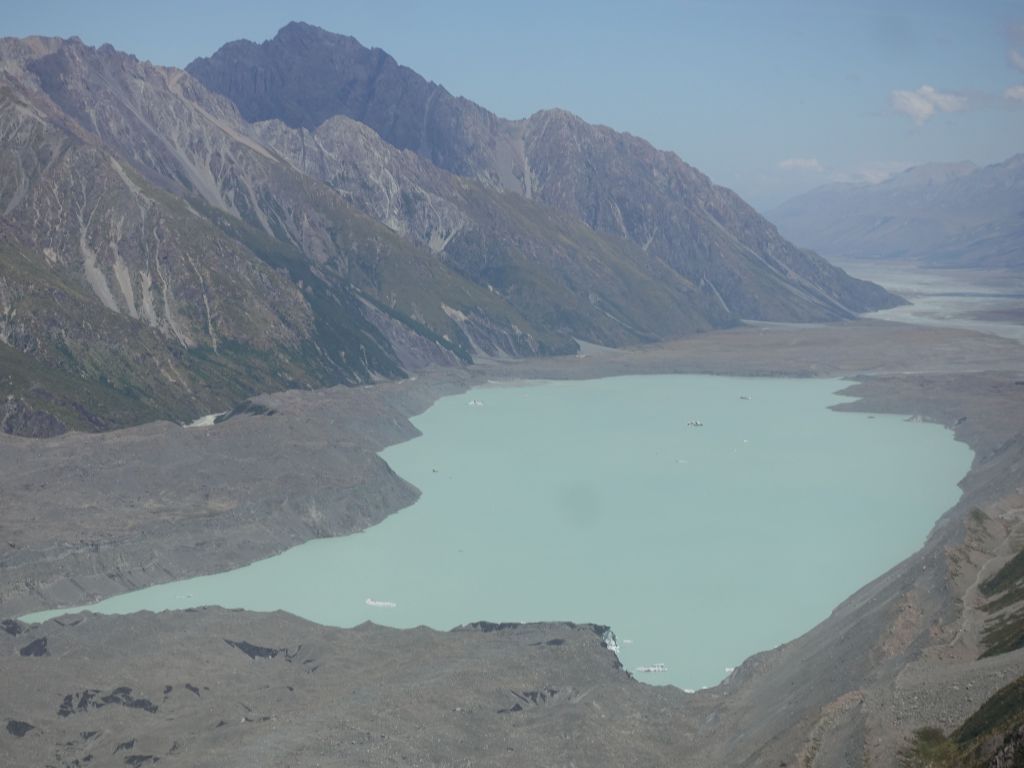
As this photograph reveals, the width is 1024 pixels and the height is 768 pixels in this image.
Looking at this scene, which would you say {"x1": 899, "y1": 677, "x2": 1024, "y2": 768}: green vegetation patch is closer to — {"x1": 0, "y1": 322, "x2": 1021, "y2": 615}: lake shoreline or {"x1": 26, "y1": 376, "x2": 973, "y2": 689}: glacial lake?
{"x1": 26, "y1": 376, "x2": 973, "y2": 689}: glacial lake

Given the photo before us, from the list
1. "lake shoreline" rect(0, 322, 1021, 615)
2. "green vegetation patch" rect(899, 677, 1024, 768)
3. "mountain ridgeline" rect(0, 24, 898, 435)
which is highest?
"mountain ridgeline" rect(0, 24, 898, 435)

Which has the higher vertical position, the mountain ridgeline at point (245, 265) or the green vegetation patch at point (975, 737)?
the mountain ridgeline at point (245, 265)

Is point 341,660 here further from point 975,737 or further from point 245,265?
point 245,265

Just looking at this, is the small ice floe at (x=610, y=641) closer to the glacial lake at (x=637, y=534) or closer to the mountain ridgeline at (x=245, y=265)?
the glacial lake at (x=637, y=534)

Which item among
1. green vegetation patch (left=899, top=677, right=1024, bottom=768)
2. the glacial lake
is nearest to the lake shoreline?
the glacial lake

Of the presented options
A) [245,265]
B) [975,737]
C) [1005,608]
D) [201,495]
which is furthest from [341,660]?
[245,265]

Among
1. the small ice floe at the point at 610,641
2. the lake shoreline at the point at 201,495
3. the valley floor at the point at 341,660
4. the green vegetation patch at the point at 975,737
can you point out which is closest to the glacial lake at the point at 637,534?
the small ice floe at the point at 610,641
